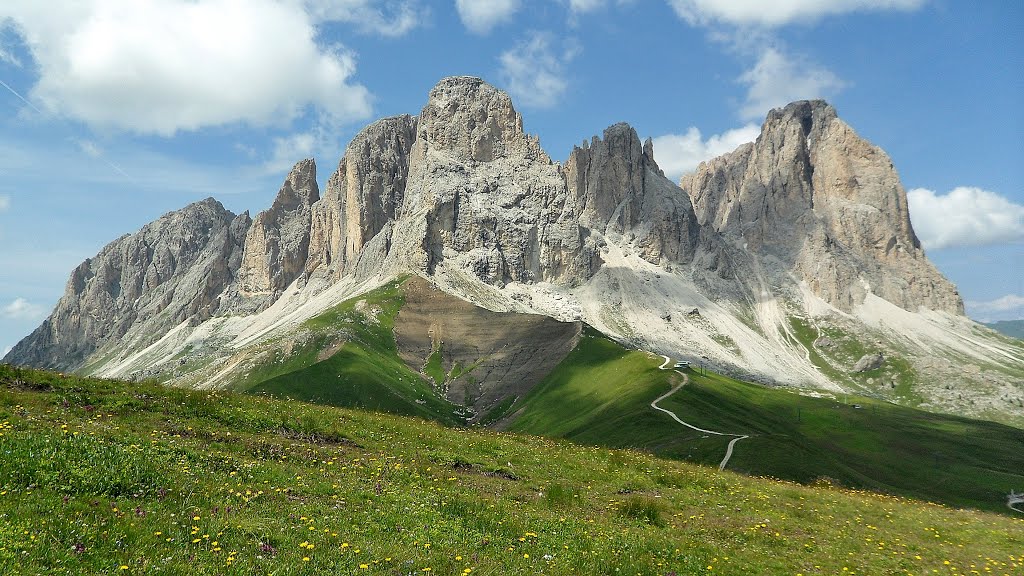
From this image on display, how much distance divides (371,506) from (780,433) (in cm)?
13713

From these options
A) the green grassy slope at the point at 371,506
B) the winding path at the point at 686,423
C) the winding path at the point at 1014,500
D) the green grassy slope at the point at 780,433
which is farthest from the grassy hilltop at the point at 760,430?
the green grassy slope at the point at 371,506

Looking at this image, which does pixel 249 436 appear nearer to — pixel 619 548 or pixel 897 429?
pixel 619 548

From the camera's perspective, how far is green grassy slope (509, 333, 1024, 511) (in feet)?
290

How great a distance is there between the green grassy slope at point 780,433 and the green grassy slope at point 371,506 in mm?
53730

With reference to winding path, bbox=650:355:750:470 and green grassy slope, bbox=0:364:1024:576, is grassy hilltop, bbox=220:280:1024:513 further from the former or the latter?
green grassy slope, bbox=0:364:1024:576

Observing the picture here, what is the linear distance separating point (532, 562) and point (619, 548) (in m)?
3.55

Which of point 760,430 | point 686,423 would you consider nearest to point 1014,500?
point 760,430

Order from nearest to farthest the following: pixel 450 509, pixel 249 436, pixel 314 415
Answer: pixel 450 509 → pixel 249 436 → pixel 314 415

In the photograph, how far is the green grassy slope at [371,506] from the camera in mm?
14312

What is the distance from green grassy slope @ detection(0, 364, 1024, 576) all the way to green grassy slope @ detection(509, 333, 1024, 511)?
176 ft

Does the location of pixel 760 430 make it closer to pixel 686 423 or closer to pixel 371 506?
pixel 686 423

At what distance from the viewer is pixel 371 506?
19047 mm

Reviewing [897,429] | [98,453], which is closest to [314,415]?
[98,453]

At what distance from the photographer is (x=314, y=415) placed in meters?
31.2
